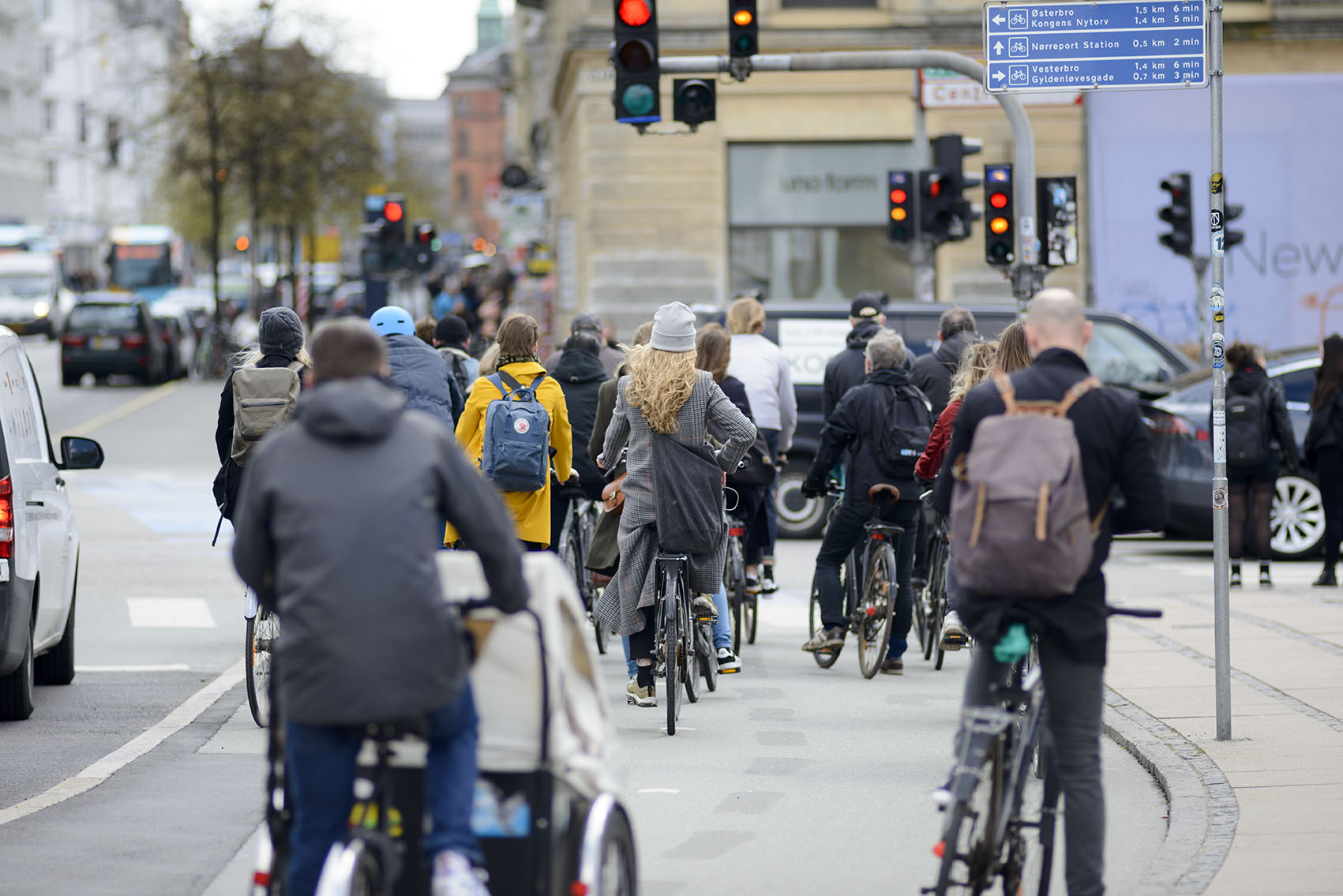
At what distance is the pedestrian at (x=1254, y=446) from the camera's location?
14383mm

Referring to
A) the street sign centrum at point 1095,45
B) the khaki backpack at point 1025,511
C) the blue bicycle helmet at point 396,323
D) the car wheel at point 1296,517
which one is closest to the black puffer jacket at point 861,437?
the street sign centrum at point 1095,45

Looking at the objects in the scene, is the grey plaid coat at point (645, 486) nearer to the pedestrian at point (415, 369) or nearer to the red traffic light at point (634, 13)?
the pedestrian at point (415, 369)

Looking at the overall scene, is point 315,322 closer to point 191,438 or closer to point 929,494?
point 191,438

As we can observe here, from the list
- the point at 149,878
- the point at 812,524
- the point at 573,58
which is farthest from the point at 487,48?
the point at 149,878

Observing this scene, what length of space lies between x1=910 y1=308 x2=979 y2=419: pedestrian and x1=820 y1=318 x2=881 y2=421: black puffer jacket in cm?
48

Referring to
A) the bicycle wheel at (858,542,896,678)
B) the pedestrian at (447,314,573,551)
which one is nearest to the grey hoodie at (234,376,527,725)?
the pedestrian at (447,314,573,551)

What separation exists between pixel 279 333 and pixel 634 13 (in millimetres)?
5865

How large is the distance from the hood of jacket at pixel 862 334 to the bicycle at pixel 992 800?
22.7 ft

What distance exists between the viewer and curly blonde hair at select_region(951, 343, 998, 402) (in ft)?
30.2

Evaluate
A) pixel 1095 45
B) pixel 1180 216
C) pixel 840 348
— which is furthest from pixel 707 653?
pixel 1180 216

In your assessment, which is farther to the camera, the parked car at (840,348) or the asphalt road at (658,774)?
the parked car at (840,348)

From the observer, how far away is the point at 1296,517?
16188 millimetres

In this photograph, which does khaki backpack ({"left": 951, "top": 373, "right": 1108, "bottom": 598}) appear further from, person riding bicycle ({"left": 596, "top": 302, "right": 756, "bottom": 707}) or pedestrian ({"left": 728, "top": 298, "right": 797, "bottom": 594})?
pedestrian ({"left": 728, "top": 298, "right": 797, "bottom": 594})

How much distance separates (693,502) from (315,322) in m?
55.0
